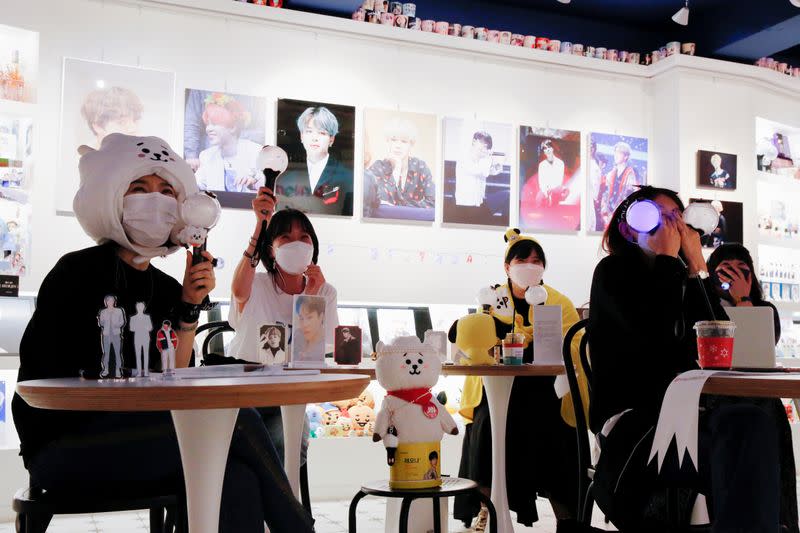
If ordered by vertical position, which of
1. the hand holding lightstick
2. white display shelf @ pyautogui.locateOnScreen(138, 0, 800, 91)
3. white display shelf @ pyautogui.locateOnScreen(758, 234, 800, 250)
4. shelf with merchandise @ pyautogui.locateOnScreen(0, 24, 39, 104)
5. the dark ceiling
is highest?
the dark ceiling

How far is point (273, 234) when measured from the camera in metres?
3.60

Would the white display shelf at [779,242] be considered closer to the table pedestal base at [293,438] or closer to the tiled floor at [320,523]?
the tiled floor at [320,523]

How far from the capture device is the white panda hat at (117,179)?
215 cm

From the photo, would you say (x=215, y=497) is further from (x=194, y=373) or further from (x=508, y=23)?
(x=508, y=23)

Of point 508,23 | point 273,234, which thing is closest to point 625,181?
point 508,23

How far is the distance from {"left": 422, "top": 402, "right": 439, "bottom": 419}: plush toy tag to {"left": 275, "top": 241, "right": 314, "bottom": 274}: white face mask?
3.54ft

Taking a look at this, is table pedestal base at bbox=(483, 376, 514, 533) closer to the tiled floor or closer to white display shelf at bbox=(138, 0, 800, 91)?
the tiled floor

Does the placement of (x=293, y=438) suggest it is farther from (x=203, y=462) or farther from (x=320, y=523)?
(x=203, y=462)

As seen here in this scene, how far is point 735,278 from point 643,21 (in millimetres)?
3301

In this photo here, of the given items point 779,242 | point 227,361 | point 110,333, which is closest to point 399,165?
point 227,361

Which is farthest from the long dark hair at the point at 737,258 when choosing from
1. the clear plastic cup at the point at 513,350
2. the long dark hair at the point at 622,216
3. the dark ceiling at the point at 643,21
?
the dark ceiling at the point at 643,21

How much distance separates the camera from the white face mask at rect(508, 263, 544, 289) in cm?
405

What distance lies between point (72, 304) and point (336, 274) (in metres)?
3.43

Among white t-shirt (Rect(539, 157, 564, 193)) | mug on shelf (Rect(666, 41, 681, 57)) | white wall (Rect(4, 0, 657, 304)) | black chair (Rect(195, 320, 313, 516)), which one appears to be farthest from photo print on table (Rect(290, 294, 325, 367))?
mug on shelf (Rect(666, 41, 681, 57))
